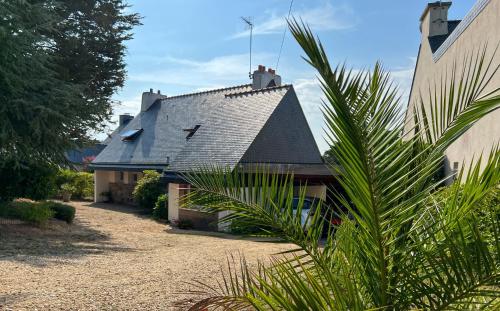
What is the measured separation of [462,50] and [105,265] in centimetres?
927

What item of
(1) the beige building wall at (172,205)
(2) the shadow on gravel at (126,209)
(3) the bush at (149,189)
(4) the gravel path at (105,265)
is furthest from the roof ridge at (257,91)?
(4) the gravel path at (105,265)

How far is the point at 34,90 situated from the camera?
1307cm

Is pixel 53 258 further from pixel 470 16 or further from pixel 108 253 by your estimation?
pixel 470 16

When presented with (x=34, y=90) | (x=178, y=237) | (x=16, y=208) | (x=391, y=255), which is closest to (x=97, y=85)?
(x=34, y=90)

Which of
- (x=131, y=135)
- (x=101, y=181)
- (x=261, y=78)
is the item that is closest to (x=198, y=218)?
(x=261, y=78)

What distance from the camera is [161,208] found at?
19.2m

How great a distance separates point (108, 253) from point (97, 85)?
37.6 feet

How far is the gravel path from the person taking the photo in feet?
19.5

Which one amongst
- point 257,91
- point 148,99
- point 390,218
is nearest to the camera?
point 390,218

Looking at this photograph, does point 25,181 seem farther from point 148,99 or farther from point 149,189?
point 148,99

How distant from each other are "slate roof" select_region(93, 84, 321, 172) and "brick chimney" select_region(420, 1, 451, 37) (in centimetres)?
723

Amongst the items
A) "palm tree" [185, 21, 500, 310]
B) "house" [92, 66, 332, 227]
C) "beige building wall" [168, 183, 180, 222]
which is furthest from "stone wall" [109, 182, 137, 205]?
"palm tree" [185, 21, 500, 310]

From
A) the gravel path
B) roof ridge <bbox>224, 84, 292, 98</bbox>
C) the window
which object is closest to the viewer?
the gravel path

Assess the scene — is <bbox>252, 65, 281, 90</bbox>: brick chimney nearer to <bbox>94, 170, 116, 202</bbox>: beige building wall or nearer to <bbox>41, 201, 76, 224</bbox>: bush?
<bbox>94, 170, 116, 202</bbox>: beige building wall
